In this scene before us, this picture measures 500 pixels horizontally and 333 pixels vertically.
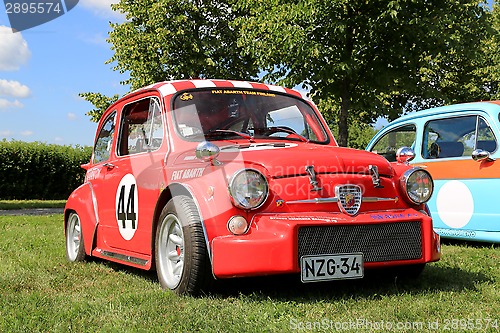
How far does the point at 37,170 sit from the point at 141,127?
22.4m

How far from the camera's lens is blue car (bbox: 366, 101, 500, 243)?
7.16 metres

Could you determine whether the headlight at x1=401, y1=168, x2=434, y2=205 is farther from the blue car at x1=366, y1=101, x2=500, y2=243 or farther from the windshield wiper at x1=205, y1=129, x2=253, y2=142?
the blue car at x1=366, y1=101, x2=500, y2=243

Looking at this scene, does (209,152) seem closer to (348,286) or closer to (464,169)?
(348,286)

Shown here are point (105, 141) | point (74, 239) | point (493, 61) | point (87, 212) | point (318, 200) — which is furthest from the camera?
point (493, 61)

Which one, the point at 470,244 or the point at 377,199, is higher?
the point at 377,199

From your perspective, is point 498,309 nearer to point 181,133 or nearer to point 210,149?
point 210,149

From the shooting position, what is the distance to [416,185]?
476 cm

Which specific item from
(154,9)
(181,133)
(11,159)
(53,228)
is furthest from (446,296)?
(11,159)

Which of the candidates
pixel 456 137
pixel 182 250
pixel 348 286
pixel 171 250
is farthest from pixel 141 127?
pixel 456 137

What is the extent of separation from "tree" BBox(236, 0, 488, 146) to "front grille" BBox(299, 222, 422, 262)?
8.43 metres

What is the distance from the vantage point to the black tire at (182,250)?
421 cm

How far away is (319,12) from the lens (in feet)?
41.3

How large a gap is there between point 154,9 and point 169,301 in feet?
58.3

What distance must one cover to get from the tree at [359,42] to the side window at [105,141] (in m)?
6.97
